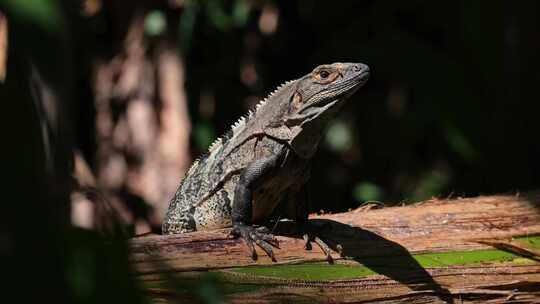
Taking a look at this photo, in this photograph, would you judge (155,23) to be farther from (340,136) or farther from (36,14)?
(36,14)

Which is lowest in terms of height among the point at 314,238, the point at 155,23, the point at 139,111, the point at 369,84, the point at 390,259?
the point at 390,259

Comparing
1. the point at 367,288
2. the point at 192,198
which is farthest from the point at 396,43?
the point at 367,288

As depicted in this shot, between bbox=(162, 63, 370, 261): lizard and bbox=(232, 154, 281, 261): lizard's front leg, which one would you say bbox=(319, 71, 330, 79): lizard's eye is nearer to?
bbox=(162, 63, 370, 261): lizard

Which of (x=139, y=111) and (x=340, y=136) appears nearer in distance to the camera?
(x=139, y=111)

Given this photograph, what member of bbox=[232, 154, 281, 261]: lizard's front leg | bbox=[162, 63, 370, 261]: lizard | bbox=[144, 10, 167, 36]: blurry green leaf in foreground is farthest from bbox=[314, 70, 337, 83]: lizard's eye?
bbox=[144, 10, 167, 36]: blurry green leaf in foreground

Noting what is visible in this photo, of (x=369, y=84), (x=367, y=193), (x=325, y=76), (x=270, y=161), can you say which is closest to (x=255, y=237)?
(x=270, y=161)

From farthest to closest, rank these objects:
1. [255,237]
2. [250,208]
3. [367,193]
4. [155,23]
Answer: [155,23] < [367,193] < [250,208] < [255,237]

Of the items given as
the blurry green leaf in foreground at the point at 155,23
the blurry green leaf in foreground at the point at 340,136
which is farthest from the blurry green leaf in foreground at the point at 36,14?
the blurry green leaf in foreground at the point at 340,136

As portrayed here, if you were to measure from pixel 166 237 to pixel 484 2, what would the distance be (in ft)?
13.3

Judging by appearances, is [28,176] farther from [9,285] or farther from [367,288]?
[367,288]

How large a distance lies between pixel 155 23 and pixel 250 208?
3.54 metres

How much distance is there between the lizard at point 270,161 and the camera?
3.96m

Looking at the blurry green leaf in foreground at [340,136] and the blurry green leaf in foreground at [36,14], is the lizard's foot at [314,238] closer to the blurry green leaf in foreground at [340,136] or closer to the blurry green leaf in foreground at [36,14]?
the blurry green leaf in foreground at [36,14]

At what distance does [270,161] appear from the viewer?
12.9ft
